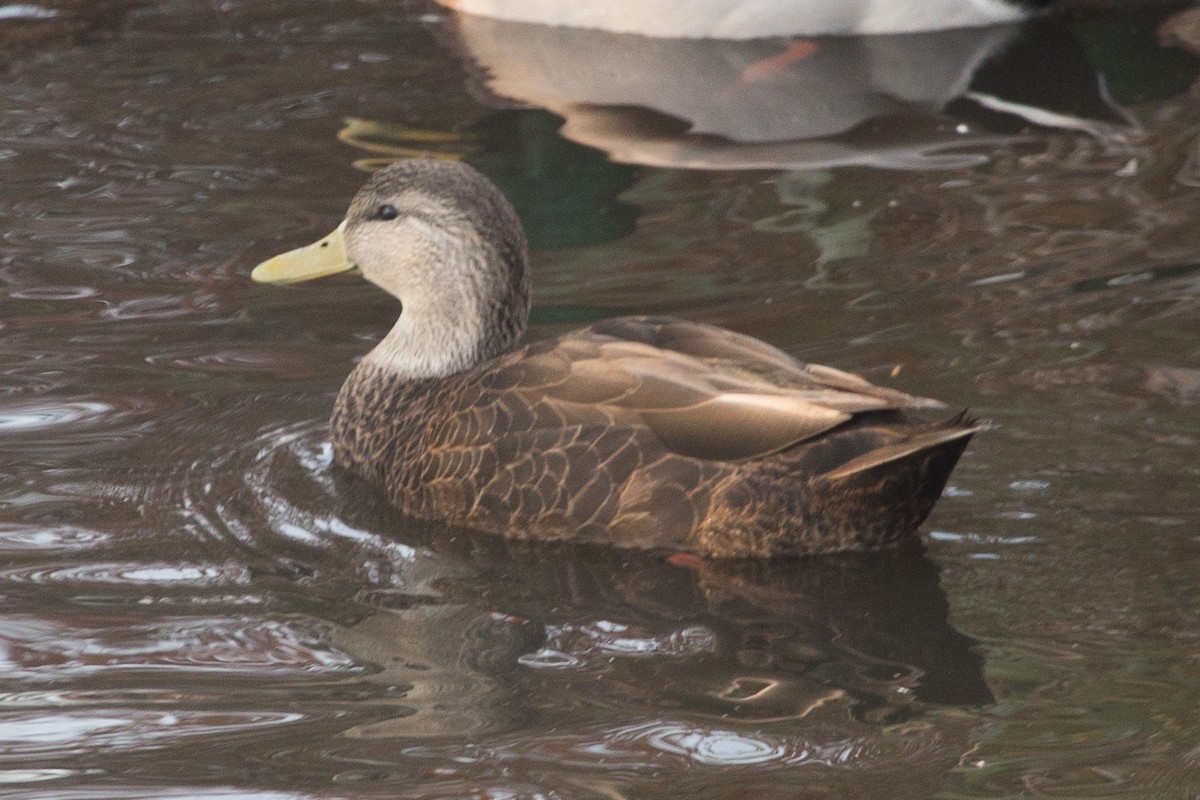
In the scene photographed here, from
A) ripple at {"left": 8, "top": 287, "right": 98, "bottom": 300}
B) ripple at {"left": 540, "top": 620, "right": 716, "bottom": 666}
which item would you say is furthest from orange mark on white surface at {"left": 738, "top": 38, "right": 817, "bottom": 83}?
ripple at {"left": 540, "top": 620, "right": 716, "bottom": 666}

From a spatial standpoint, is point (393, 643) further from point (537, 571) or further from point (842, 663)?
point (842, 663)

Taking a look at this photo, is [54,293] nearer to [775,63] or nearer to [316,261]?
[316,261]

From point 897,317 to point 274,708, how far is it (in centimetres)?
297

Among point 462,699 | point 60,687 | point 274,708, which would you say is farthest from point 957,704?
point 60,687

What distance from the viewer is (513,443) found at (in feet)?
17.6

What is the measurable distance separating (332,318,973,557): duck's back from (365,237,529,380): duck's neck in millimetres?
341

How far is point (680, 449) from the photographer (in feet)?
17.0

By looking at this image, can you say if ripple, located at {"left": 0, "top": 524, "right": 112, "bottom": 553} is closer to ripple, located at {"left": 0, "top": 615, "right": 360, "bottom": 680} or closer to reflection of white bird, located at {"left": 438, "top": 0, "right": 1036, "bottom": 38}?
ripple, located at {"left": 0, "top": 615, "right": 360, "bottom": 680}

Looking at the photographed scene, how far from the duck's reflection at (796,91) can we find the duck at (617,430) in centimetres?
267

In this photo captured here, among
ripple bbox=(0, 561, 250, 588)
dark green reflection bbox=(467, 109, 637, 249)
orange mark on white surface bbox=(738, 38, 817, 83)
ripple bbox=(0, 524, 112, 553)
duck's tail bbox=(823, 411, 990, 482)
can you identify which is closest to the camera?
duck's tail bbox=(823, 411, 990, 482)

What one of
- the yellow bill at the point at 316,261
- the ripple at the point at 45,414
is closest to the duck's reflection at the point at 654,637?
the yellow bill at the point at 316,261

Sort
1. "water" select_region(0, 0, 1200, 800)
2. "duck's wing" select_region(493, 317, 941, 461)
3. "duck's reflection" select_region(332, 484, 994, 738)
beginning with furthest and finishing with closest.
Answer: "duck's wing" select_region(493, 317, 941, 461), "duck's reflection" select_region(332, 484, 994, 738), "water" select_region(0, 0, 1200, 800)

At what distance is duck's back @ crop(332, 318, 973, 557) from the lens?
5023mm

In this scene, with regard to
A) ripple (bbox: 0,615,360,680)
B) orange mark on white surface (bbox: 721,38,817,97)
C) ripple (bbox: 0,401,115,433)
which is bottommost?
ripple (bbox: 0,615,360,680)
